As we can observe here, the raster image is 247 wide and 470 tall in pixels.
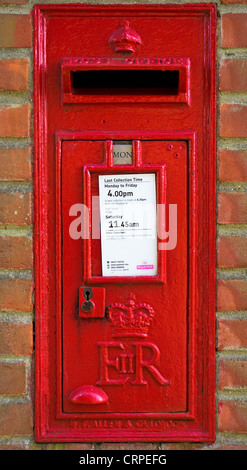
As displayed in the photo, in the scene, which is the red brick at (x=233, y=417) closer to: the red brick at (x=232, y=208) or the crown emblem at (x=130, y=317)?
the crown emblem at (x=130, y=317)

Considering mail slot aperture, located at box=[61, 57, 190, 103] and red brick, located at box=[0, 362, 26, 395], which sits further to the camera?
red brick, located at box=[0, 362, 26, 395]

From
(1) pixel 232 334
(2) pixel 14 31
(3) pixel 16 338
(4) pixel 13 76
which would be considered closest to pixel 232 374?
(1) pixel 232 334

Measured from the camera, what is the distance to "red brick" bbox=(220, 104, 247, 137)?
4.73ft

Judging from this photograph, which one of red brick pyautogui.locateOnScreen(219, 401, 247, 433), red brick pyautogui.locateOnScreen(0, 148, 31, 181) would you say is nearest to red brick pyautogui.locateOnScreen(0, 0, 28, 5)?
red brick pyautogui.locateOnScreen(0, 148, 31, 181)

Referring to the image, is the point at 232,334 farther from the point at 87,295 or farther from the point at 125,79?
the point at 125,79

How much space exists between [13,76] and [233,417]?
1.43m

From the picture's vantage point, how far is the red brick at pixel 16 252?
146 cm

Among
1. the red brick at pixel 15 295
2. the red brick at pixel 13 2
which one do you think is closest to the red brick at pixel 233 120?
the red brick at pixel 13 2

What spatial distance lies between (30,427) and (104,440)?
0.88ft

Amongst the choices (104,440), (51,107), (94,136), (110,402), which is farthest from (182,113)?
(104,440)

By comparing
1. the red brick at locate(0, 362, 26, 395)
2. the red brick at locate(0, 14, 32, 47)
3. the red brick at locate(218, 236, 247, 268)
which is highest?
the red brick at locate(0, 14, 32, 47)

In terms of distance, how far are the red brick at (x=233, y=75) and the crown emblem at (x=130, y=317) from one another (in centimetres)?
80

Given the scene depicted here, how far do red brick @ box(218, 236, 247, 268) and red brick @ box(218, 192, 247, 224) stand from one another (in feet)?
0.21

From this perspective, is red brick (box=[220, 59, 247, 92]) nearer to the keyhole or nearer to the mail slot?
the mail slot
